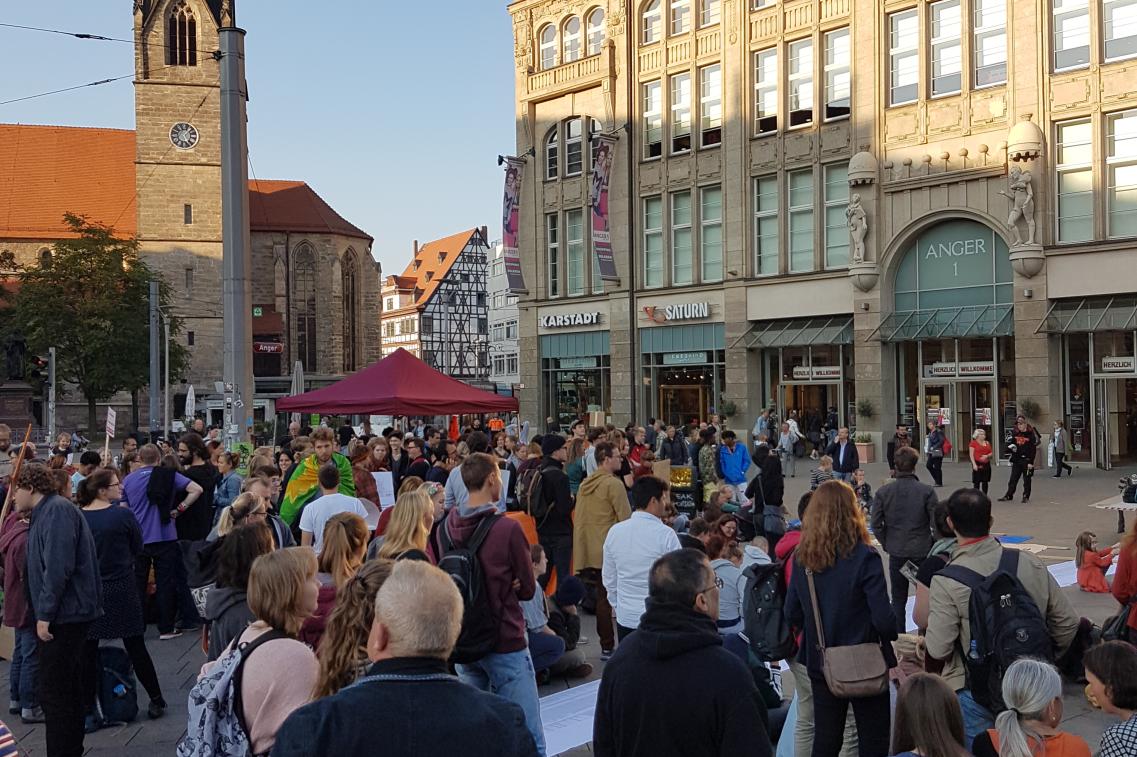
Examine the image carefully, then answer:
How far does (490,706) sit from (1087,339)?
26.8m

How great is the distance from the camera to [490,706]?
253cm

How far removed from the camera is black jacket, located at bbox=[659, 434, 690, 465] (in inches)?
691

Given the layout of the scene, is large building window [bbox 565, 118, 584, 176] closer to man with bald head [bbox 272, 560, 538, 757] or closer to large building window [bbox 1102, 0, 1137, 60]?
large building window [bbox 1102, 0, 1137, 60]

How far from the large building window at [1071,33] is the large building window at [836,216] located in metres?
6.39

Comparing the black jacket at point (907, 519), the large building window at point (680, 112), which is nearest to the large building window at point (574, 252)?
the large building window at point (680, 112)

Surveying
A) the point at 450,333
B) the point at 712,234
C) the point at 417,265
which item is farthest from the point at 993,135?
the point at 417,265

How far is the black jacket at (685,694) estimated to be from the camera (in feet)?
10.5

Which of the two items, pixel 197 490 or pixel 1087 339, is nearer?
pixel 197 490

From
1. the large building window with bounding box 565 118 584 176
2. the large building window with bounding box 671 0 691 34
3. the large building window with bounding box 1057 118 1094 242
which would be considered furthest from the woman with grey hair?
the large building window with bounding box 565 118 584 176

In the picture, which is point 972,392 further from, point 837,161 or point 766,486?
point 766,486

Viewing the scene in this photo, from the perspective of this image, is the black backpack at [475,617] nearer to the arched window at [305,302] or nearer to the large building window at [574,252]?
the large building window at [574,252]

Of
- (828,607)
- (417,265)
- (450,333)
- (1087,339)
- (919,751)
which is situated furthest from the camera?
(417,265)

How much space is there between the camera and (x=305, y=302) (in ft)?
240

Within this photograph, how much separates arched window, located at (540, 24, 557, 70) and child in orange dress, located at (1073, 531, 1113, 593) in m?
32.1
